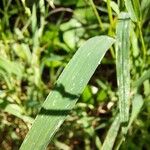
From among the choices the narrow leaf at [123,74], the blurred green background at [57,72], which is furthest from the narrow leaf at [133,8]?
the blurred green background at [57,72]

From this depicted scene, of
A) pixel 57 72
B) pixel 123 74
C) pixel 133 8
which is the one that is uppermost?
pixel 133 8

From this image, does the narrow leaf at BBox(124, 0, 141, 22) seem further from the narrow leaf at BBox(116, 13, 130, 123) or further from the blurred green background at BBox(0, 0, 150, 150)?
the blurred green background at BBox(0, 0, 150, 150)

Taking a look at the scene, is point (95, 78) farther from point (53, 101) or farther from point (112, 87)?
point (53, 101)

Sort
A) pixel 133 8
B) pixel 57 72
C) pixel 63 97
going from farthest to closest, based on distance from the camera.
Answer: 1. pixel 57 72
2. pixel 133 8
3. pixel 63 97

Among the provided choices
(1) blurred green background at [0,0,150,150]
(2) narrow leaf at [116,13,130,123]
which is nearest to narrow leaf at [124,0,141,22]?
(2) narrow leaf at [116,13,130,123]

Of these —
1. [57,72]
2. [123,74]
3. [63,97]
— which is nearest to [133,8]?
[123,74]


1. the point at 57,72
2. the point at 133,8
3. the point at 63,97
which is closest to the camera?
the point at 63,97

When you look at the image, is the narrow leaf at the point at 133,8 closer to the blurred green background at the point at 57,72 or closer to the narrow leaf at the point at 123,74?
the narrow leaf at the point at 123,74

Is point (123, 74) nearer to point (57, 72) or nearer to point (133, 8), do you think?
point (133, 8)

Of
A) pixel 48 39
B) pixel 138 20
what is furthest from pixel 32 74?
pixel 138 20
